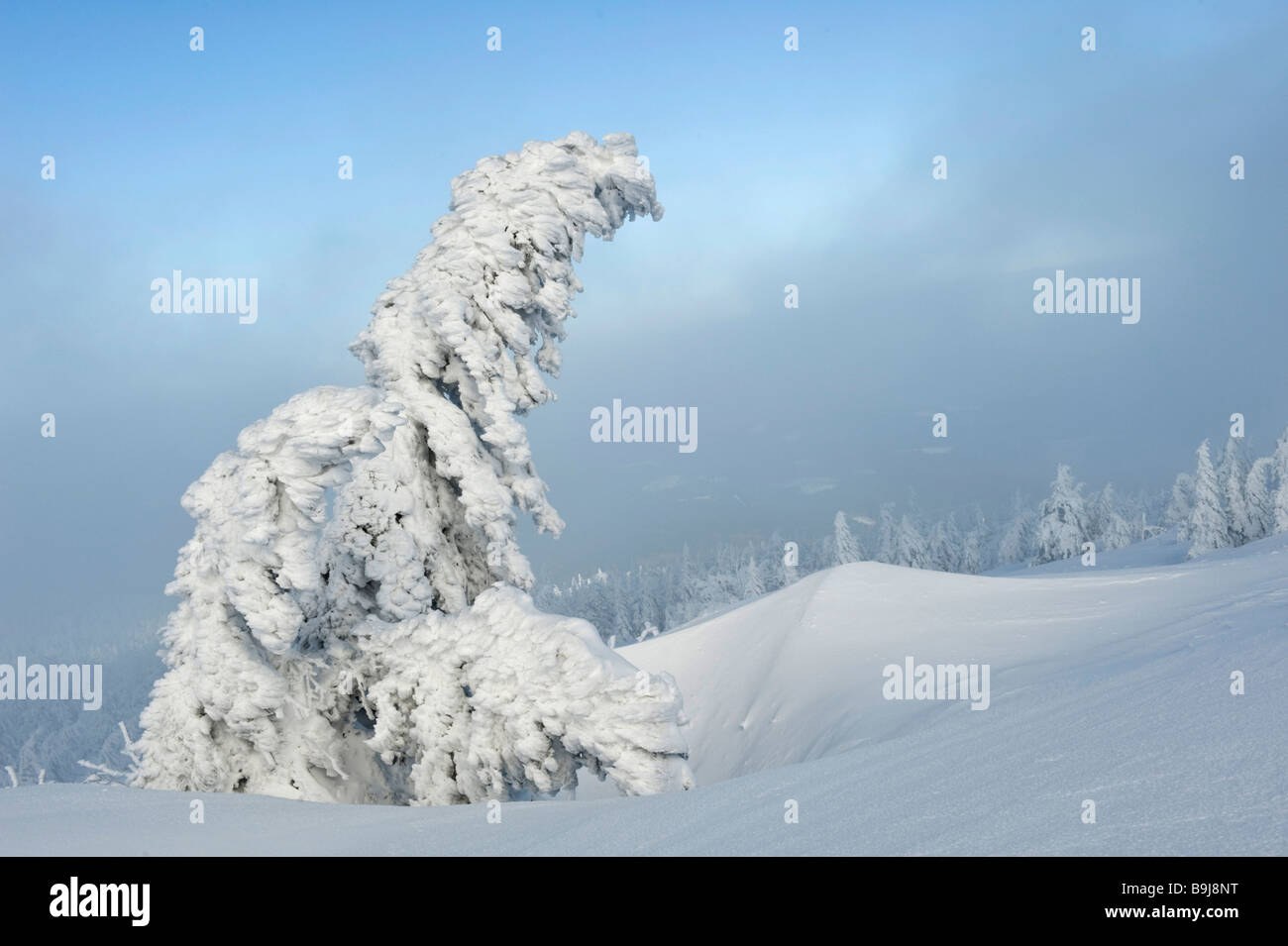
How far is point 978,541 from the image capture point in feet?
274

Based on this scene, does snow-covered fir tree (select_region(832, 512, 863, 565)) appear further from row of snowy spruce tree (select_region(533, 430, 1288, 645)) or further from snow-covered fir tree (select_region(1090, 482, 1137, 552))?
snow-covered fir tree (select_region(1090, 482, 1137, 552))

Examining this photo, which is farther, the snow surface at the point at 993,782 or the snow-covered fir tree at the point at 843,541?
the snow-covered fir tree at the point at 843,541

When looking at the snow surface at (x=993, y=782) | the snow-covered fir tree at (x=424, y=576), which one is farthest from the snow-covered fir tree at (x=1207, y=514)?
the snow-covered fir tree at (x=424, y=576)

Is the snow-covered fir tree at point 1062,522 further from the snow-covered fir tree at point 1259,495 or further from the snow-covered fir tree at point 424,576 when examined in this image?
the snow-covered fir tree at point 424,576

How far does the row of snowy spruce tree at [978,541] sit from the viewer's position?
48250mm

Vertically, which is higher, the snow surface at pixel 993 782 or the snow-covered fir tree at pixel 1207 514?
the snow-covered fir tree at pixel 1207 514

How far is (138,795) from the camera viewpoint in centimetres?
683

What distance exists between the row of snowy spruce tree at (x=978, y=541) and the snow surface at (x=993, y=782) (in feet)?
96.5

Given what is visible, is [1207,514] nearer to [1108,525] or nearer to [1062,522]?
[1062,522]

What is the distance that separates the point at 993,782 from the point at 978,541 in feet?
282

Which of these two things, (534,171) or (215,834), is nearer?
(215,834)
